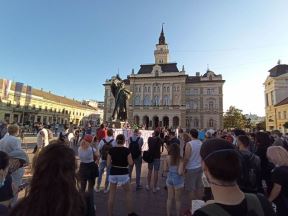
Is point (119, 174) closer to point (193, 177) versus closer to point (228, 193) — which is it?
point (193, 177)

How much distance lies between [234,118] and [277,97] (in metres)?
12.3

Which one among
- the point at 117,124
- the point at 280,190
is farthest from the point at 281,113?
the point at 280,190

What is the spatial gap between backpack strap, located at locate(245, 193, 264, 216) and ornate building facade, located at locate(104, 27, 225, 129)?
60021 millimetres

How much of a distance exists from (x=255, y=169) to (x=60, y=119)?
74.3 meters

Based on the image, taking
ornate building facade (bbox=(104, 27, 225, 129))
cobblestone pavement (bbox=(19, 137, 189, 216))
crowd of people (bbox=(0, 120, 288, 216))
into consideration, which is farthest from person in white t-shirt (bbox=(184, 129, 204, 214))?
ornate building facade (bbox=(104, 27, 225, 129))

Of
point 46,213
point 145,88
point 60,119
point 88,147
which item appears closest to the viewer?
point 46,213

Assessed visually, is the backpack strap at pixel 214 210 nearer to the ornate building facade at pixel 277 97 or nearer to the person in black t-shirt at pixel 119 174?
the person in black t-shirt at pixel 119 174

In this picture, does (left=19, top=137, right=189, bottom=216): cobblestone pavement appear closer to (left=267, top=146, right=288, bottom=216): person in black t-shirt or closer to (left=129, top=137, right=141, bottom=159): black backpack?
(left=129, top=137, right=141, bottom=159): black backpack

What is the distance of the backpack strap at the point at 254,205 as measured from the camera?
167 centimetres

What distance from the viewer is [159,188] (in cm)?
747

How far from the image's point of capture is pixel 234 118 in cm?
5541

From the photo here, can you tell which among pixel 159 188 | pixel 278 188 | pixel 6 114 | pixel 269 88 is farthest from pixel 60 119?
pixel 278 188

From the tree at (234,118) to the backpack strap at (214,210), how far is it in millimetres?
56963

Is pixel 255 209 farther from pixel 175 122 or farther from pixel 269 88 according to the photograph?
pixel 175 122
